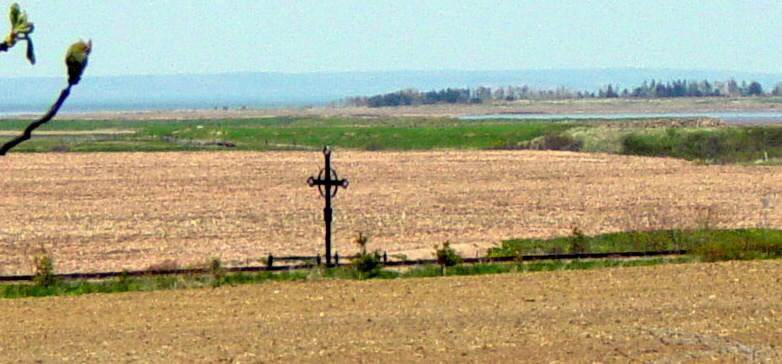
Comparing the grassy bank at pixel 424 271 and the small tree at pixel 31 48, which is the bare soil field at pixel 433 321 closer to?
the grassy bank at pixel 424 271

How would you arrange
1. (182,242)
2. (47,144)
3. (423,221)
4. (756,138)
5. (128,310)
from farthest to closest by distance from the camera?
(47,144) → (756,138) → (423,221) → (182,242) → (128,310)

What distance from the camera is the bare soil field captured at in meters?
11.6

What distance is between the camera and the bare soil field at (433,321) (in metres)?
11.6

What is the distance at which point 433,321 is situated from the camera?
44.6ft

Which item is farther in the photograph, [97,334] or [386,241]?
[386,241]

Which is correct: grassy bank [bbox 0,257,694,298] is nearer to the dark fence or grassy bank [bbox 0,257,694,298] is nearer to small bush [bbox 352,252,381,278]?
small bush [bbox 352,252,381,278]

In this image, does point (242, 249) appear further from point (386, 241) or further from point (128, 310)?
point (128, 310)

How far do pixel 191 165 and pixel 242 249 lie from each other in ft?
129

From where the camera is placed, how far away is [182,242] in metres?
31.2

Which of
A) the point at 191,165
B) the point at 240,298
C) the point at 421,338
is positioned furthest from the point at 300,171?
the point at 421,338

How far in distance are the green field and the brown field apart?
7.81m

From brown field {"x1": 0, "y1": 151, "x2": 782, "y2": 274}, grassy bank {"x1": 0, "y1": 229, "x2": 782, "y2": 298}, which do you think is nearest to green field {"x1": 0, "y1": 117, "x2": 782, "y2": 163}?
brown field {"x1": 0, "y1": 151, "x2": 782, "y2": 274}

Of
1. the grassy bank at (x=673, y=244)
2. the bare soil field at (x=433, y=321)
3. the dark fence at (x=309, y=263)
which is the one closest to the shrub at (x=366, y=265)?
the dark fence at (x=309, y=263)

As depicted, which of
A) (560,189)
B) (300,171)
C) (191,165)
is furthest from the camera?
(191,165)
